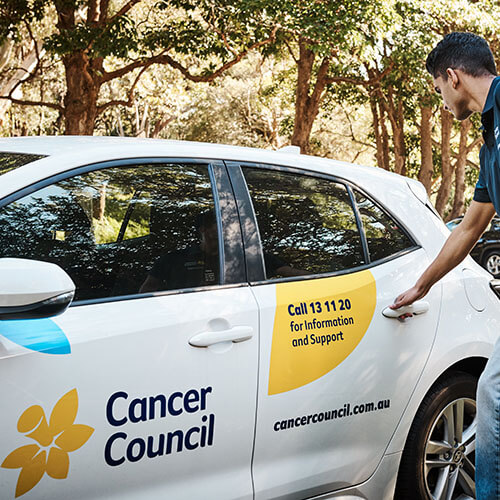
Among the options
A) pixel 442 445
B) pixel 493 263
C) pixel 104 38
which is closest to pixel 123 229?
pixel 442 445

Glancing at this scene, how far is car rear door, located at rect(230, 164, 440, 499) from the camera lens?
2.57 m

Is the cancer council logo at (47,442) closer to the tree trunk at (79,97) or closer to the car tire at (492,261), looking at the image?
the tree trunk at (79,97)

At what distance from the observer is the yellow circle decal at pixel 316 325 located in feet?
8.42

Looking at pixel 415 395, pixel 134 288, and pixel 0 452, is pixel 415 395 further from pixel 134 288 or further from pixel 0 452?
pixel 0 452

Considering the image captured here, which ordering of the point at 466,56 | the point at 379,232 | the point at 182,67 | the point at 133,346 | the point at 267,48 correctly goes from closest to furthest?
the point at 133,346 → the point at 466,56 → the point at 379,232 → the point at 182,67 → the point at 267,48

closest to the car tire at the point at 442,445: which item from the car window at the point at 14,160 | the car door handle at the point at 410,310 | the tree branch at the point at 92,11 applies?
the car door handle at the point at 410,310

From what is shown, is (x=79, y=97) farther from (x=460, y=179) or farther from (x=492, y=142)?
(x=460, y=179)

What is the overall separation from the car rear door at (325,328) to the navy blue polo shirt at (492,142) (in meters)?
0.63

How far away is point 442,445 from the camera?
3160 millimetres

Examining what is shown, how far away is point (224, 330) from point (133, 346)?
1.17 feet

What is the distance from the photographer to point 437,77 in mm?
2715

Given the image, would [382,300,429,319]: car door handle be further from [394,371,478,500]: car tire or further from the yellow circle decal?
[394,371,478,500]: car tire

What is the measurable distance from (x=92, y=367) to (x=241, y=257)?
29.5 inches

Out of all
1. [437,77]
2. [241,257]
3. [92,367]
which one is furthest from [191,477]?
[437,77]
